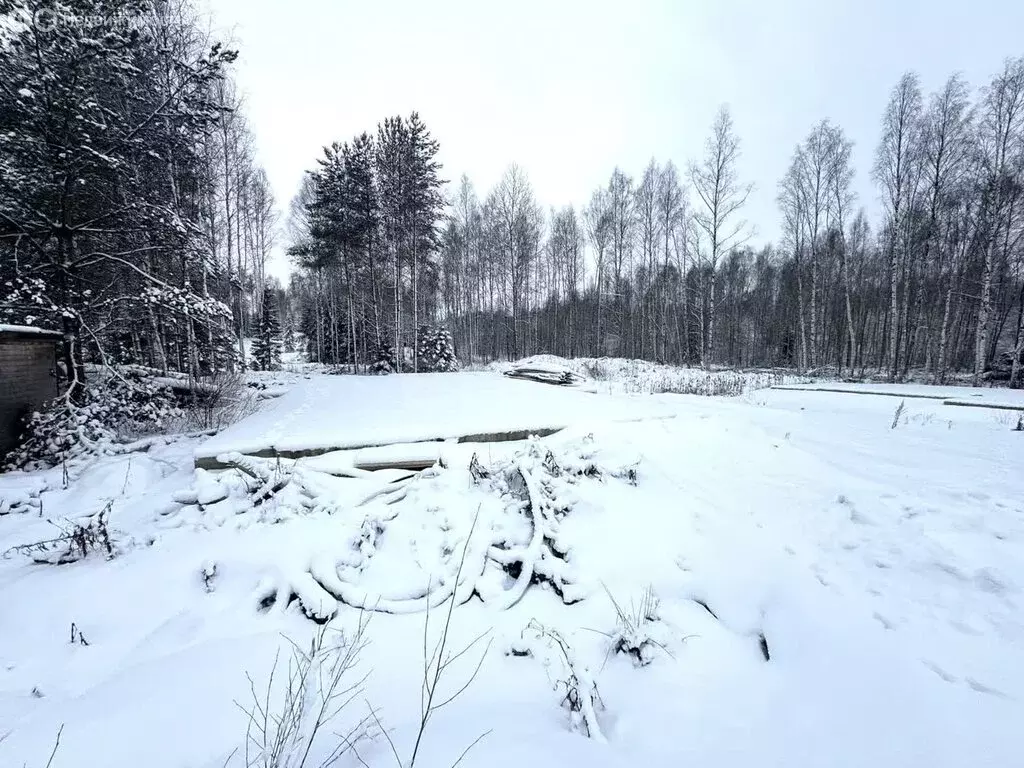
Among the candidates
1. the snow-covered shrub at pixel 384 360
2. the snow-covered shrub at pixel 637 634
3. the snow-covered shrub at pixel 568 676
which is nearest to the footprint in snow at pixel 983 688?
the snow-covered shrub at pixel 637 634

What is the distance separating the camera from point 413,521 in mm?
3174

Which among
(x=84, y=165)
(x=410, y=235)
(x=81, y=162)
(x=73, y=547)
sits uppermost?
(x=410, y=235)

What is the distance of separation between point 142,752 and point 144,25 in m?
14.2

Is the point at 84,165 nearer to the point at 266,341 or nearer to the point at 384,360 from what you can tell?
the point at 384,360

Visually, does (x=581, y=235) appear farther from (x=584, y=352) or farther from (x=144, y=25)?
(x=144, y=25)

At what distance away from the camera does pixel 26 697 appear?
71.1 inches

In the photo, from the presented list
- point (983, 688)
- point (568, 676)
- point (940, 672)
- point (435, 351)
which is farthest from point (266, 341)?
point (983, 688)

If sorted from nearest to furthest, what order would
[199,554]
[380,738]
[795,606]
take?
[380,738] → [795,606] → [199,554]

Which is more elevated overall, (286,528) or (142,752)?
(286,528)

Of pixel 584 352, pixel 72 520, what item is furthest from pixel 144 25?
pixel 584 352

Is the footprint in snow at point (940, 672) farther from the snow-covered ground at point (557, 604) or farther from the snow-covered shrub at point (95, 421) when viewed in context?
the snow-covered shrub at point (95, 421)

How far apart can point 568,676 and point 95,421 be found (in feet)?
22.2

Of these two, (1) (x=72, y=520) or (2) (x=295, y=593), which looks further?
(1) (x=72, y=520)

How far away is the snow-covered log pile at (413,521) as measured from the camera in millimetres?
2596
